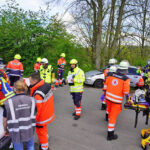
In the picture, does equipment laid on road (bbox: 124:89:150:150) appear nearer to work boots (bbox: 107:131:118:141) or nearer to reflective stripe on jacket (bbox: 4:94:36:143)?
work boots (bbox: 107:131:118:141)

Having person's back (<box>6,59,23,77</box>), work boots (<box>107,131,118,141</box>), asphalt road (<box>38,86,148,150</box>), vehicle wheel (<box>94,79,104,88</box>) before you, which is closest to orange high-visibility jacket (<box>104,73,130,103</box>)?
work boots (<box>107,131,118,141</box>)

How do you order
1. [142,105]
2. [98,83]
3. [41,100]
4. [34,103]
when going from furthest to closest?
1. [98,83]
2. [142,105]
3. [41,100]
4. [34,103]

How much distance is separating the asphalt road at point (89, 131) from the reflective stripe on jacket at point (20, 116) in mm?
1315

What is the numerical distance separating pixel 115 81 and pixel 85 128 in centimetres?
174

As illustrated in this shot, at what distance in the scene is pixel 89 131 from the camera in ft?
13.5

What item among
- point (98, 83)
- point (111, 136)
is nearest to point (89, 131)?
point (111, 136)

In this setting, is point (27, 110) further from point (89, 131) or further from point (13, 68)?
point (13, 68)

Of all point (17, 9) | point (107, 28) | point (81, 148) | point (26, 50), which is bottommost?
point (81, 148)

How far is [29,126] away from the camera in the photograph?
2322mm

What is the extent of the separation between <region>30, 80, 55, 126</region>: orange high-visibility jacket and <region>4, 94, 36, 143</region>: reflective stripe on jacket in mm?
264

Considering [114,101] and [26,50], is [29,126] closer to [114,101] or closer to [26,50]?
[114,101]

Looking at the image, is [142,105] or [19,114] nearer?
[19,114]

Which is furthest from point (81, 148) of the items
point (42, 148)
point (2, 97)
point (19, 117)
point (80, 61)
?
point (80, 61)

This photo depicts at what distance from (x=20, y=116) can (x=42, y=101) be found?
1.68 feet
